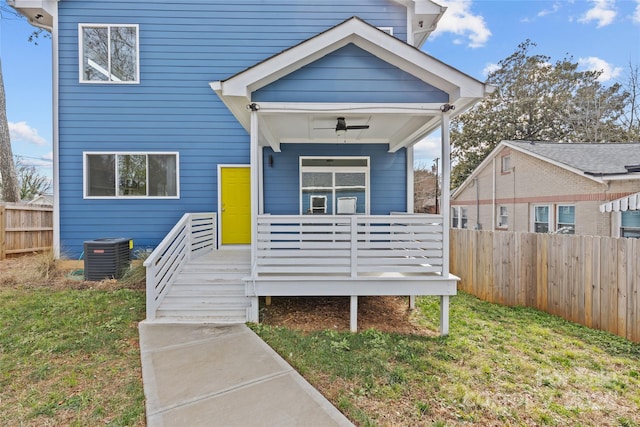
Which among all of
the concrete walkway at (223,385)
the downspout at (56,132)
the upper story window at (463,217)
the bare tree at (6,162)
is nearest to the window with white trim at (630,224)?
the upper story window at (463,217)

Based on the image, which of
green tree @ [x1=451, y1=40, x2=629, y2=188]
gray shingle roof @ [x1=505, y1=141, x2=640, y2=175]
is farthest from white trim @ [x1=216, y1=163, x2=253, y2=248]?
green tree @ [x1=451, y1=40, x2=629, y2=188]

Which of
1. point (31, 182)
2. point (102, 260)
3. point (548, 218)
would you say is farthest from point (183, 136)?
point (31, 182)

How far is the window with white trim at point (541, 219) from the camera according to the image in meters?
12.0

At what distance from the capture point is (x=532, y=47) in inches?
902

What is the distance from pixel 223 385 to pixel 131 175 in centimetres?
653

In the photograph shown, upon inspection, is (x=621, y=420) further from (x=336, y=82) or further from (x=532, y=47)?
(x=532, y=47)

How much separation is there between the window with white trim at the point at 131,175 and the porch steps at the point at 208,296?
121 inches

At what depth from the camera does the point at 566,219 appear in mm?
11031

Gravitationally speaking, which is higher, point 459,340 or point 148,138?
point 148,138

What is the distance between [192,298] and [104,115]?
5698 millimetres

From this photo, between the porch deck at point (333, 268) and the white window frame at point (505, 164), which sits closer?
the porch deck at point (333, 268)

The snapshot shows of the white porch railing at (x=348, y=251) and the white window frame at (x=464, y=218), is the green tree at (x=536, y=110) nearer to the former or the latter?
the white window frame at (x=464, y=218)

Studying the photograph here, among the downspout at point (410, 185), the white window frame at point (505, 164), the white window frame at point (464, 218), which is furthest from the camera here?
the white window frame at point (464, 218)

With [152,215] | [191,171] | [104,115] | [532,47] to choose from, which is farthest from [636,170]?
[532,47]
